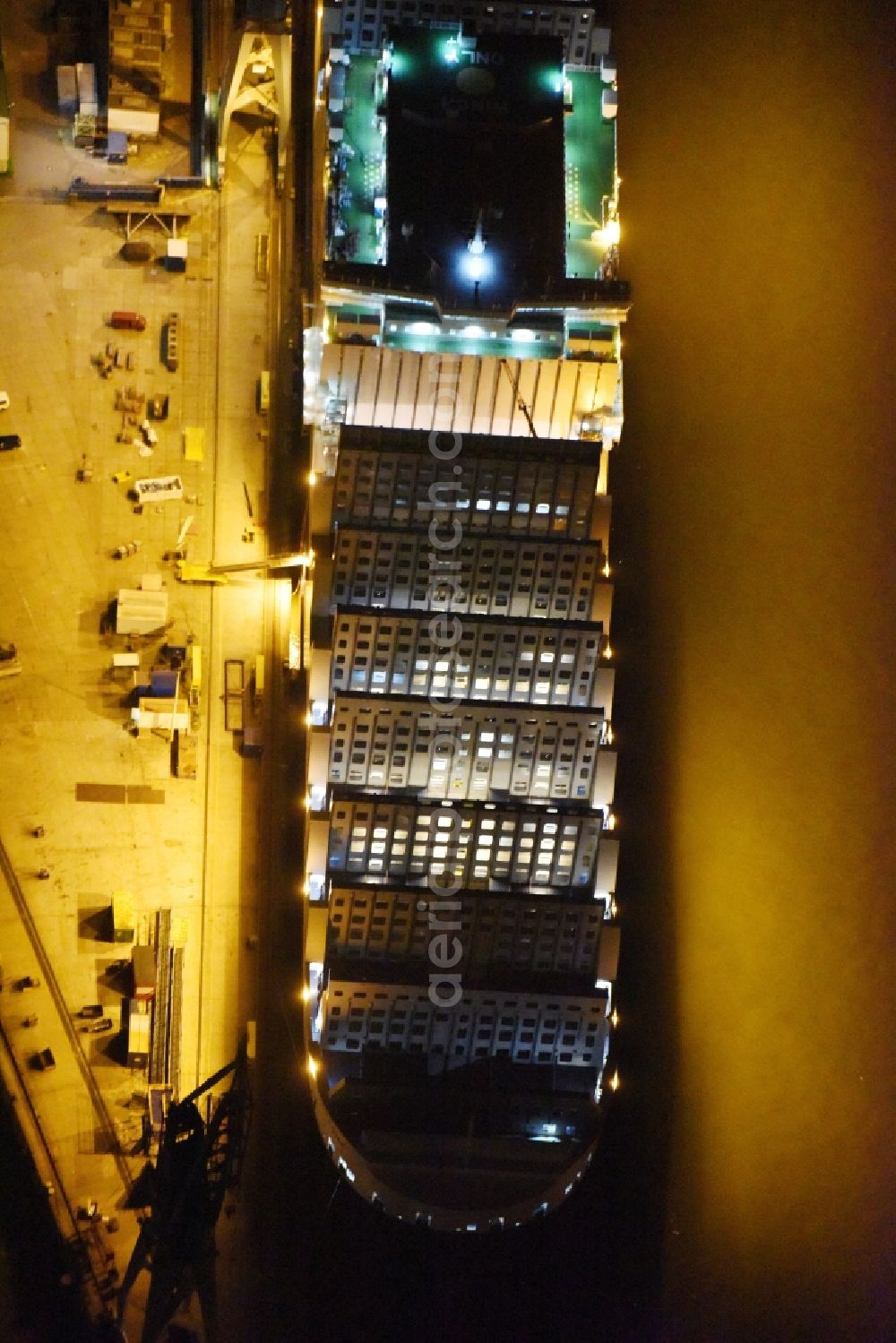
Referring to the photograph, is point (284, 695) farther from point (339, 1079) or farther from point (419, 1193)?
point (419, 1193)

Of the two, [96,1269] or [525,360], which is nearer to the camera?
[96,1269]

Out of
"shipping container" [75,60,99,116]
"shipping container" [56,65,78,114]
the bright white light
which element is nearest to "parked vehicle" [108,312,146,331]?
"shipping container" [75,60,99,116]

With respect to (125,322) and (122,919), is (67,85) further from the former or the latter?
Answer: (122,919)

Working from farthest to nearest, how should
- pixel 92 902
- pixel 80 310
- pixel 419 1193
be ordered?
pixel 80 310, pixel 92 902, pixel 419 1193

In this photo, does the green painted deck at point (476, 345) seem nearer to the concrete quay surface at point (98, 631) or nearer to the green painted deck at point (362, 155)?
the green painted deck at point (362, 155)

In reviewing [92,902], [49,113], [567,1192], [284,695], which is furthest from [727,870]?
[49,113]

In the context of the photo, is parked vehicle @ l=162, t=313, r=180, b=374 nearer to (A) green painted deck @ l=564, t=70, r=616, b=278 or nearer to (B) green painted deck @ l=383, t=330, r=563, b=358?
(B) green painted deck @ l=383, t=330, r=563, b=358

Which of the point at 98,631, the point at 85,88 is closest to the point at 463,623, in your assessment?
the point at 98,631
